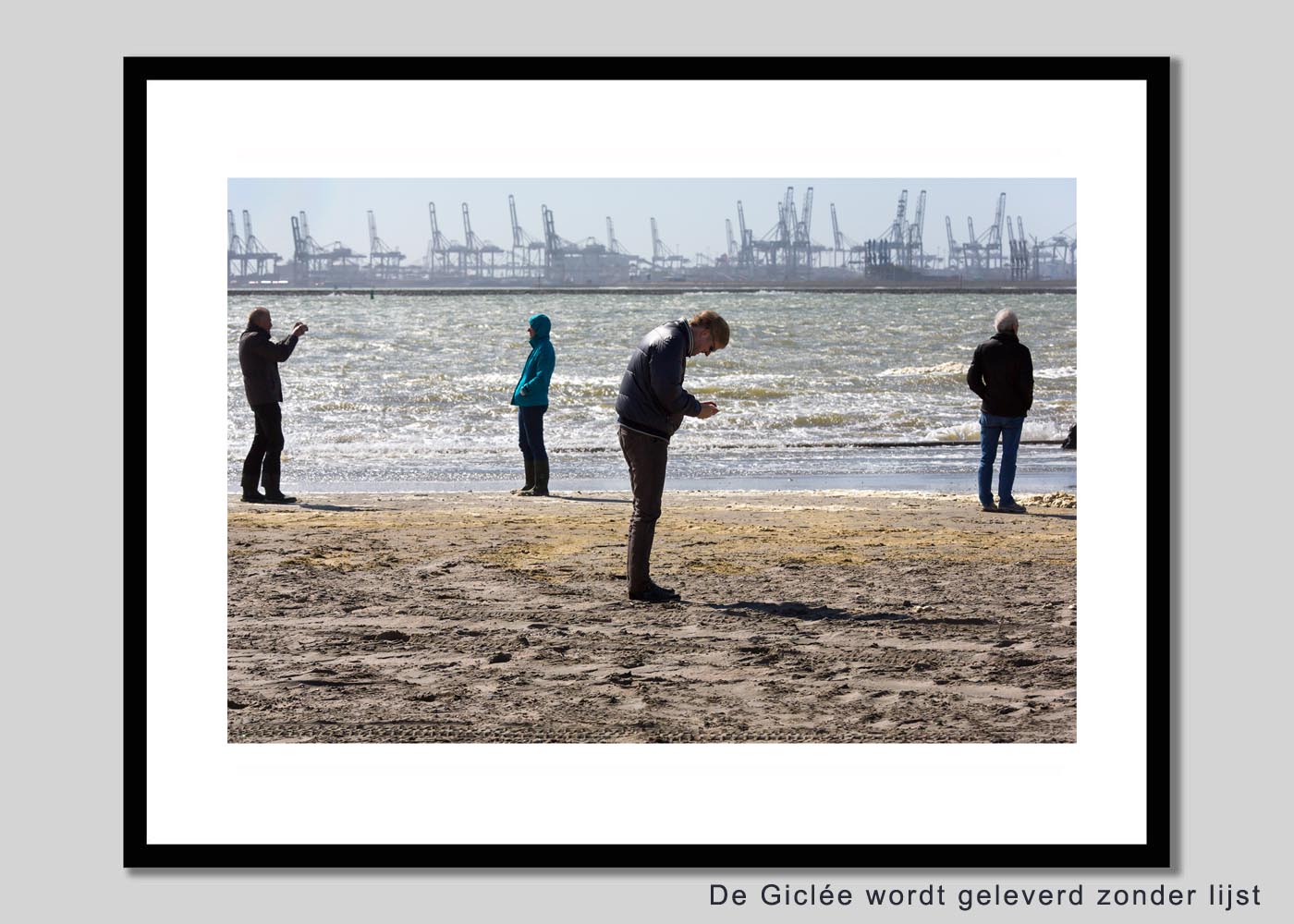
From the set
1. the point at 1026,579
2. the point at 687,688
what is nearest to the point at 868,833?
the point at 687,688

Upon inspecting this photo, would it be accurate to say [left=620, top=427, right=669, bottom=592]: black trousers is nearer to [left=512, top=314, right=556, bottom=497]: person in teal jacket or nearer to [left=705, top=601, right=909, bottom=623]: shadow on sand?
[left=705, top=601, right=909, bottom=623]: shadow on sand

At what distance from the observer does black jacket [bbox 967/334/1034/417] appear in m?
10.8

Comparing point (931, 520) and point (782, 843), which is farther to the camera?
point (931, 520)

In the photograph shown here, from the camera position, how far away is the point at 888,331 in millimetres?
38844

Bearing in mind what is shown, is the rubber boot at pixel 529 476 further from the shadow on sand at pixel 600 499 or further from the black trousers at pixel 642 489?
the black trousers at pixel 642 489

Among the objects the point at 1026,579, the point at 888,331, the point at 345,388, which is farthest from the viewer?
the point at 888,331

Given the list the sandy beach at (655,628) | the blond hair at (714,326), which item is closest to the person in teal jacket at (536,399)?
the sandy beach at (655,628)

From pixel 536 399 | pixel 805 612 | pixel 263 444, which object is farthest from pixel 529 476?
pixel 805 612

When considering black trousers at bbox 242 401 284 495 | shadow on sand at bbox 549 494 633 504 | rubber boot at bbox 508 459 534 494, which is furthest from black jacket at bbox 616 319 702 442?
rubber boot at bbox 508 459 534 494
